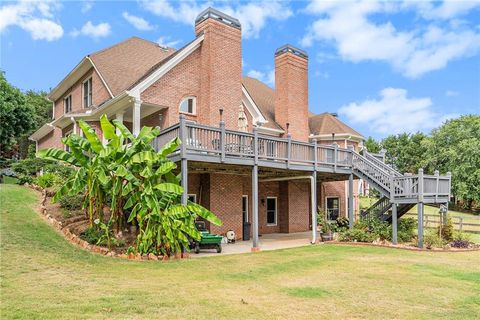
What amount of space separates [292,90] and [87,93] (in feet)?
37.2

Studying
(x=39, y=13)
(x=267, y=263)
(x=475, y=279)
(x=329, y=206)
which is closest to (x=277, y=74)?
(x=329, y=206)

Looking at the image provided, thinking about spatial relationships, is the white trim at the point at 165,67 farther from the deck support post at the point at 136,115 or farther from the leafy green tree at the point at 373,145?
the leafy green tree at the point at 373,145

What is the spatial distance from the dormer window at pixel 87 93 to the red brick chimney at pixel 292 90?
10.2 metres

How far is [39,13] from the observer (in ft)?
52.9

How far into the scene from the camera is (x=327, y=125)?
82.3 ft

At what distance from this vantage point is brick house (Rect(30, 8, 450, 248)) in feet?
45.5

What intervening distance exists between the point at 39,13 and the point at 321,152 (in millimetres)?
13645

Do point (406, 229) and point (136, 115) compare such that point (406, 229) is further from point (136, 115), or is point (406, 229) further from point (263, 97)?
point (136, 115)

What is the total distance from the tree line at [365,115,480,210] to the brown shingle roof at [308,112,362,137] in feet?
70.6

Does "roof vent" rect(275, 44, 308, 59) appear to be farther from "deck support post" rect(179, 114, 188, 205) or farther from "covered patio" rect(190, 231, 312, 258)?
"deck support post" rect(179, 114, 188, 205)

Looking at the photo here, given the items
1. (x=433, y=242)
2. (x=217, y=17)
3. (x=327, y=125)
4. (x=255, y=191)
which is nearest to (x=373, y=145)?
(x=327, y=125)

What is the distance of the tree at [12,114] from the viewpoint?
1016 inches

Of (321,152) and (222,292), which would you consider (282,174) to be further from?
(222,292)

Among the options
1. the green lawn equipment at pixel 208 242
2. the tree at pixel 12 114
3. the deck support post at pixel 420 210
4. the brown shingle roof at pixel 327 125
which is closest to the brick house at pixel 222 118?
the green lawn equipment at pixel 208 242
